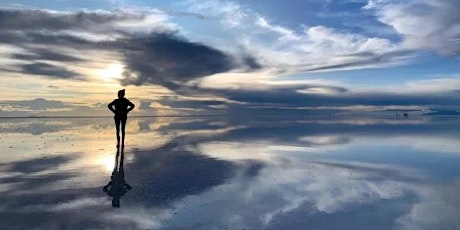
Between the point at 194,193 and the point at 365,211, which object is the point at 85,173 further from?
the point at 365,211

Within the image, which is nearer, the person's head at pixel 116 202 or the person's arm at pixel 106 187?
the person's head at pixel 116 202

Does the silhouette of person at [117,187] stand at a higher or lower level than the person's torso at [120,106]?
lower

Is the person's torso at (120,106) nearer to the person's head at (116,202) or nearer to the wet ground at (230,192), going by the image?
the wet ground at (230,192)

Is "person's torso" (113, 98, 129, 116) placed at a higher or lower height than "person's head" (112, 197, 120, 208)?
higher

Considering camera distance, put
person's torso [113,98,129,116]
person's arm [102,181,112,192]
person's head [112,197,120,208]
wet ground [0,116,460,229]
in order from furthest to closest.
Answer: person's torso [113,98,129,116] → person's arm [102,181,112,192] → person's head [112,197,120,208] → wet ground [0,116,460,229]

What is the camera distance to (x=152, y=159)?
14.9 m

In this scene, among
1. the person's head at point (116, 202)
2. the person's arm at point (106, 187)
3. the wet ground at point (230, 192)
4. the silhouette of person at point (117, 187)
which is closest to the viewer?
the wet ground at point (230, 192)

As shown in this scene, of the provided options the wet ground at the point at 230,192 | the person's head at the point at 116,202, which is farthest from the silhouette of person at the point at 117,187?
the wet ground at the point at 230,192

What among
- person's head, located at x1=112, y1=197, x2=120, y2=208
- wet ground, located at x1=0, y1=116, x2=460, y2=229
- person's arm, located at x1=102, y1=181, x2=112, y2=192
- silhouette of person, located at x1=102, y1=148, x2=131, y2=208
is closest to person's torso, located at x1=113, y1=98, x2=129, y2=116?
wet ground, located at x1=0, y1=116, x2=460, y2=229

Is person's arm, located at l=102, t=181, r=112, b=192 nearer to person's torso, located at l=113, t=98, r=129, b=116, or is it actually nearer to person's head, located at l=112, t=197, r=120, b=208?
person's head, located at l=112, t=197, r=120, b=208

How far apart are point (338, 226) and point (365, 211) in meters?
1.22

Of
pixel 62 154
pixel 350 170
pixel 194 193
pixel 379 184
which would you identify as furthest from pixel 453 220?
pixel 62 154

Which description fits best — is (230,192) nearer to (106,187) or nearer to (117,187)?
(117,187)

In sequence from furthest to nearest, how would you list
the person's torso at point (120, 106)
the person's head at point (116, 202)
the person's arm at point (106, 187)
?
the person's torso at point (120, 106)
the person's arm at point (106, 187)
the person's head at point (116, 202)
